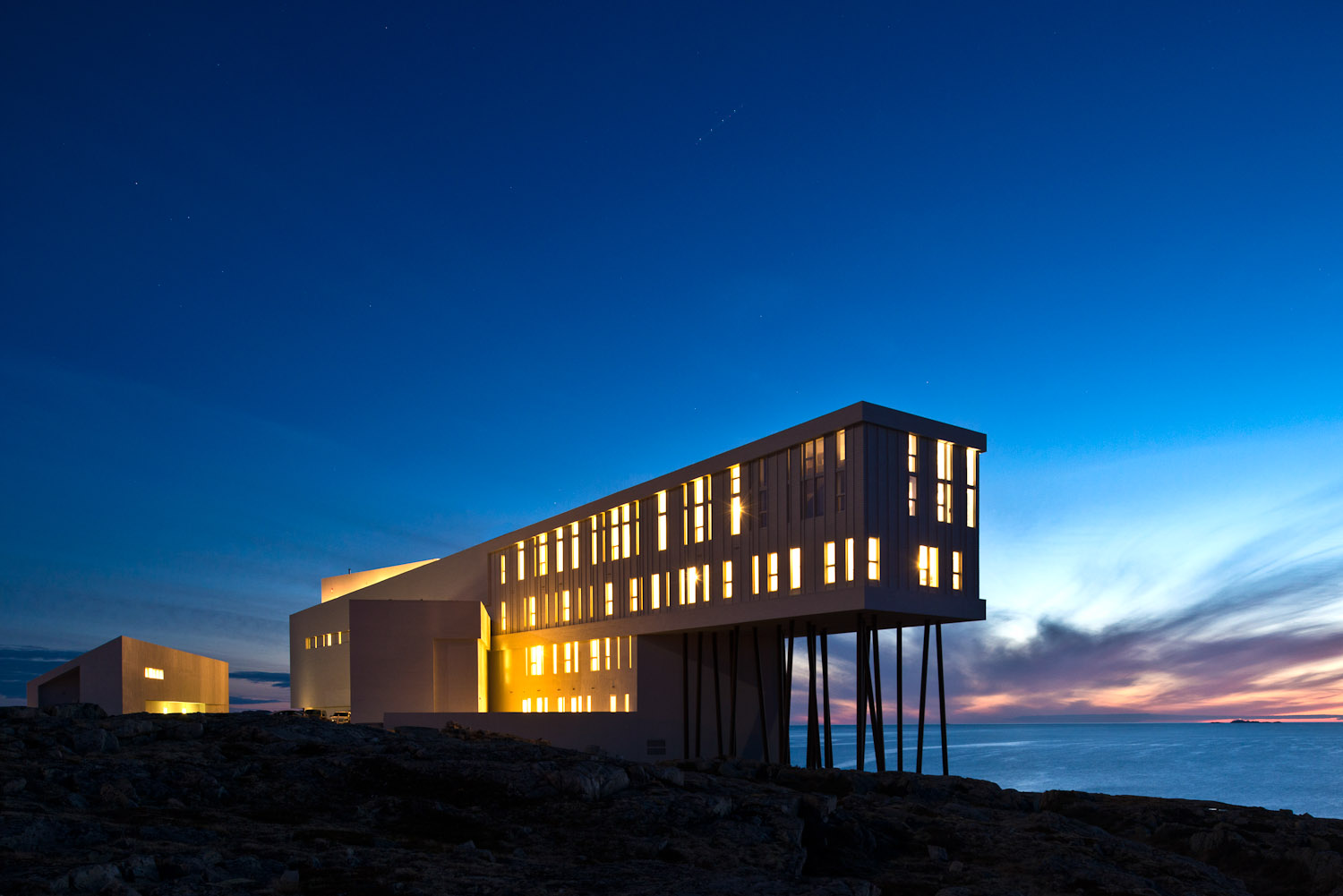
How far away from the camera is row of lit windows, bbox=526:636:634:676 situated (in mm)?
46188

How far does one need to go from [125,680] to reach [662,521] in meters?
27.4

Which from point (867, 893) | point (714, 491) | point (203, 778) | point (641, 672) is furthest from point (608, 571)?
point (867, 893)

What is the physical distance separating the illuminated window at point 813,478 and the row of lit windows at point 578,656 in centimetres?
1245

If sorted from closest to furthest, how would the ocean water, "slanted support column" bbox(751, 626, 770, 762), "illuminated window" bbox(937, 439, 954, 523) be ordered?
"illuminated window" bbox(937, 439, 954, 523) → "slanted support column" bbox(751, 626, 770, 762) → the ocean water

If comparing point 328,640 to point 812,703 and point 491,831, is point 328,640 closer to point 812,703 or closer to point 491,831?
point 812,703

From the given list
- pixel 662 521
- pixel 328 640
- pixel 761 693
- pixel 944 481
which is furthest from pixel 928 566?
pixel 328 640

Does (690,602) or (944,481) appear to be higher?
(944,481)

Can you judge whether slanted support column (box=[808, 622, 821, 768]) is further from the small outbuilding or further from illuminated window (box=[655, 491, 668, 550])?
the small outbuilding

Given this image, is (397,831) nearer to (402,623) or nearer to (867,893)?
(867,893)

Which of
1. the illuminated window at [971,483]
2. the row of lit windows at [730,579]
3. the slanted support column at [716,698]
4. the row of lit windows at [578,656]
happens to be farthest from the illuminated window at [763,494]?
the row of lit windows at [578,656]

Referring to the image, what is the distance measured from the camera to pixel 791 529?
123 ft

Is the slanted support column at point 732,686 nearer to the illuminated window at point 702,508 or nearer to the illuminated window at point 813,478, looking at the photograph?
the illuminated window at point 702,508

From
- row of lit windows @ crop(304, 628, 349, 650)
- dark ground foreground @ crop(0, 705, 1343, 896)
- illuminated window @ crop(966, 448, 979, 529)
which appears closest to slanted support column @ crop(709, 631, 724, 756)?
illuminated window @ crop(966, 448, 979, 529)

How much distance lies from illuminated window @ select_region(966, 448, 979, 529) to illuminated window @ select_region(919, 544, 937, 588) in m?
2.22
